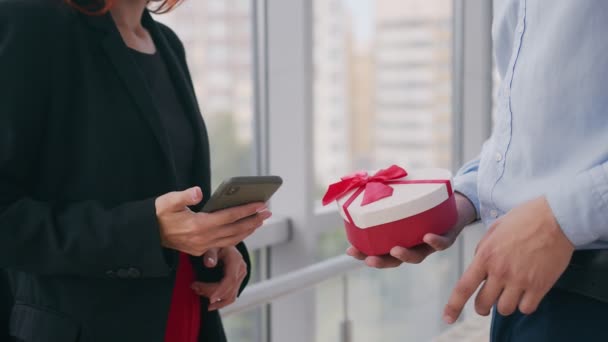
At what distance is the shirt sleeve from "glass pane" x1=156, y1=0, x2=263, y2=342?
1907 mm

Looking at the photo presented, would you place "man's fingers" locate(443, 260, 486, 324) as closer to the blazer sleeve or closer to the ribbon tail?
the ribbon tail

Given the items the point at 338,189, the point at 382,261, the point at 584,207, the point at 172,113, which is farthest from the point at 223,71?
the point at 584,207

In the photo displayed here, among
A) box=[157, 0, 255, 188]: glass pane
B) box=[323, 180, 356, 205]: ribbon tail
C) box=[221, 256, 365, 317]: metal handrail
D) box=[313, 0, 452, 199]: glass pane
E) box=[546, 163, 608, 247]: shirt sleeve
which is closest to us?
box=[546, 163, 608, 247]: shirt sleeve

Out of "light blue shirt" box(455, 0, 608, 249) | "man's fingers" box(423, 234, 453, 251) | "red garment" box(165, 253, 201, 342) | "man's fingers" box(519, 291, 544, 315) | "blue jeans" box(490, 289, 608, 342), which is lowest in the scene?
"red garment" box(165, 253, 201, 342)

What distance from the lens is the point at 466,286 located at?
0.77m

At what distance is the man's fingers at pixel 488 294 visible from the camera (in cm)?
76

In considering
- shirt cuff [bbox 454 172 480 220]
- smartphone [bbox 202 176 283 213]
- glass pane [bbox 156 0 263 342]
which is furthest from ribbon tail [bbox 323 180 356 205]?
glass pane [bbox 156 0 263 342]

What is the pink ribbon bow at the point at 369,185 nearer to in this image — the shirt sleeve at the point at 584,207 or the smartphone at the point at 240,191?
the smartphone at the point at 240,191

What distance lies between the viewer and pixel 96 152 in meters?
1.12

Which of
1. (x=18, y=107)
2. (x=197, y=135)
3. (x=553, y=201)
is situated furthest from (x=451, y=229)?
(x=18, y=107)

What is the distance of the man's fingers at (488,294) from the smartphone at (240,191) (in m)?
0.44

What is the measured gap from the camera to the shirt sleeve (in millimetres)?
721

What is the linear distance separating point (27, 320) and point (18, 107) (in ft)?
1.21

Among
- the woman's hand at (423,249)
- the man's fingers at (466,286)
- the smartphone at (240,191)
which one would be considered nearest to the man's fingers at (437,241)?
the woman's hand at (423,249)
